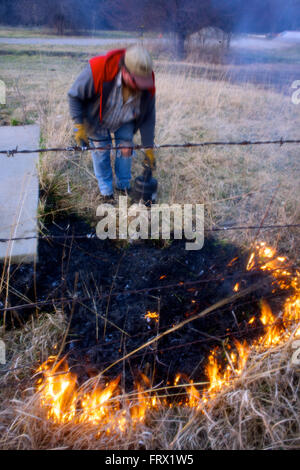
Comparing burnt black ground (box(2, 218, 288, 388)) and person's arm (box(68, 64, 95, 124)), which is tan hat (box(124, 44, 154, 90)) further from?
burnt black ground (box(2, 218, 288, 388))

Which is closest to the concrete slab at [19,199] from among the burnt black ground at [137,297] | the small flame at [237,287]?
the burnt black ground at [137,297]

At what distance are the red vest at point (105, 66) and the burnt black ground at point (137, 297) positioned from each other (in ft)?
4.25

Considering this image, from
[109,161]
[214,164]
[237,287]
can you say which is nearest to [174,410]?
[237,287]

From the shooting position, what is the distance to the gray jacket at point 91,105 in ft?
7.77

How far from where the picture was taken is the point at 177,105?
18.9 ft

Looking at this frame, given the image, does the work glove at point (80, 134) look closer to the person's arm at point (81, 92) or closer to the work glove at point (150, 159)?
the person's arm at point (81, 92)

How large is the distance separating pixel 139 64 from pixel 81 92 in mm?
543

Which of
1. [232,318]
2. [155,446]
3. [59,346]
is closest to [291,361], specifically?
[232,318]

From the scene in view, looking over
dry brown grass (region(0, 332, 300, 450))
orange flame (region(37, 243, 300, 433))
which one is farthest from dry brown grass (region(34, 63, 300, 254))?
dry brown grass (region(0, 332, 300, 450))

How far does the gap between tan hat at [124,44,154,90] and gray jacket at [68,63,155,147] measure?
0.82 feet

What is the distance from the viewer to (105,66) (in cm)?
230

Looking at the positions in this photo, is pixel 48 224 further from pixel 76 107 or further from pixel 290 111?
pixel 290 111

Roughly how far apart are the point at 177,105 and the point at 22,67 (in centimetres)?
598

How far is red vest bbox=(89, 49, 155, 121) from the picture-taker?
230 cm
